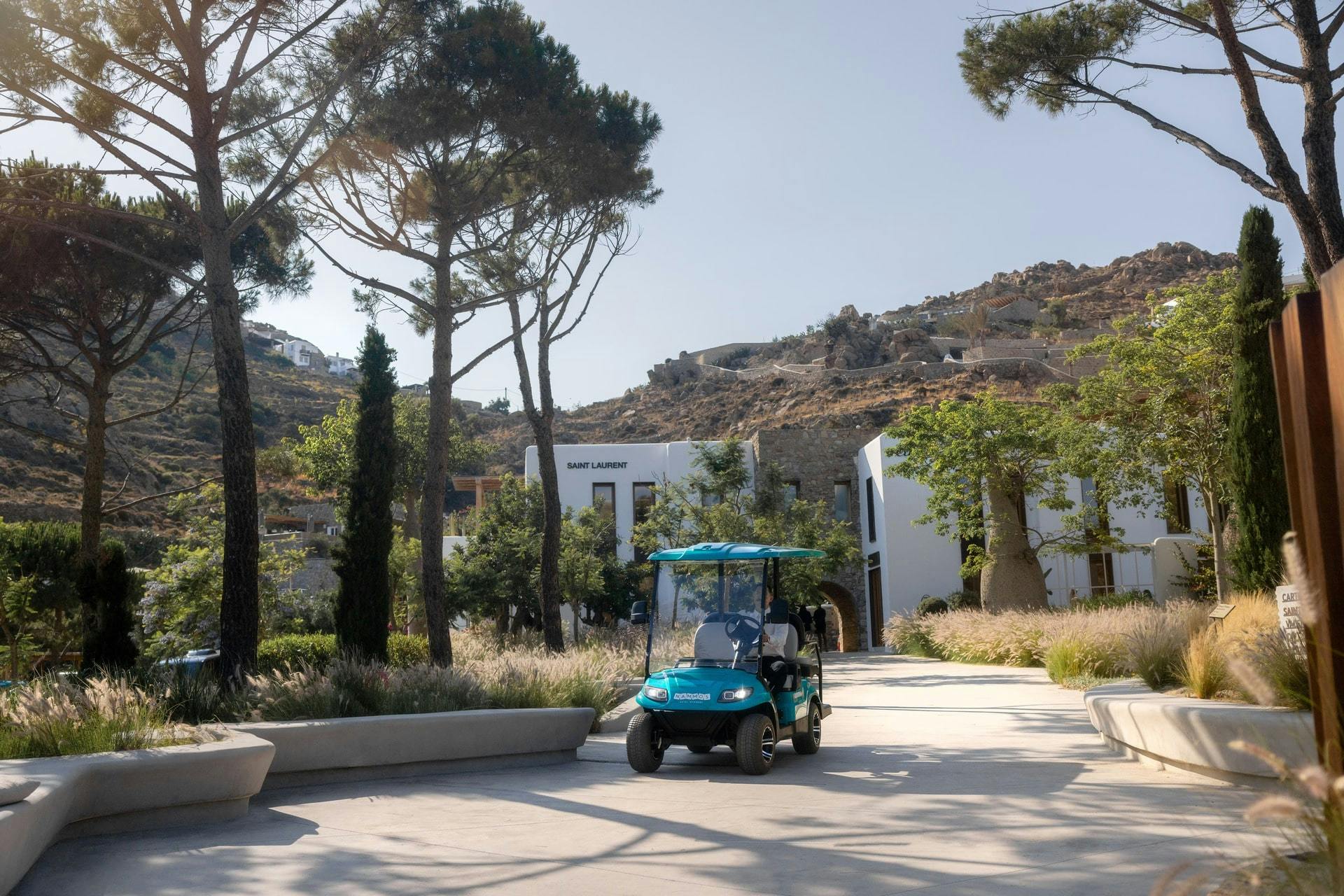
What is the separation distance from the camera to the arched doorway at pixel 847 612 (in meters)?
35.2

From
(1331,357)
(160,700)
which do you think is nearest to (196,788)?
(160,700)

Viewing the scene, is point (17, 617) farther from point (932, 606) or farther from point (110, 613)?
point (932, 606)

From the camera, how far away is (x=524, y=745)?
924cm

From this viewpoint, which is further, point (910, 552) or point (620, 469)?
point (620, 469)

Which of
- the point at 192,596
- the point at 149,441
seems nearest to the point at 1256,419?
the point at 192,596

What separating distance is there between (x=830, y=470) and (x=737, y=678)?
2774 centimetres

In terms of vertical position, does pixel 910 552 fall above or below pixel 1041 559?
above

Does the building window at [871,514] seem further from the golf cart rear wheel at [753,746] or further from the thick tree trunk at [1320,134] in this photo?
the golf cart rear wheel at [753,746]

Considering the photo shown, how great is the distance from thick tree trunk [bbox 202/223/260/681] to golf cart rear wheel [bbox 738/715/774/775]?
5310 millimetres

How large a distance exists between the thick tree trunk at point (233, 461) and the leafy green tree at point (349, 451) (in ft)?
65.7

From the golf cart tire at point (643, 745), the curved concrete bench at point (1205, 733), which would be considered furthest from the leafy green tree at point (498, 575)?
the curved concrete bench at point (1205, 733)

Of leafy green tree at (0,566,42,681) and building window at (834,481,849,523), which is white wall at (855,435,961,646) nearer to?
building window at (834,481,849,523)

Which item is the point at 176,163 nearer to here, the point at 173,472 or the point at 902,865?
the point at 902,865

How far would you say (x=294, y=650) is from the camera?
1705 centimetres
